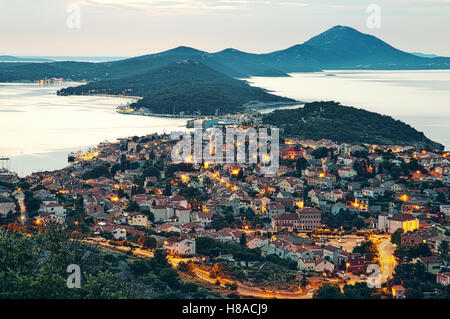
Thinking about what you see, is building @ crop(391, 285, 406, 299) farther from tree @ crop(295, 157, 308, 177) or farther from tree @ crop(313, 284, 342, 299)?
tree @ crop(295, 157, 308, 177)

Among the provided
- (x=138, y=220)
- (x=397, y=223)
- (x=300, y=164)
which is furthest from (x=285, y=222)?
(x=300, y=164)

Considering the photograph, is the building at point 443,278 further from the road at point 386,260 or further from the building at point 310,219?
the building at point 310,219

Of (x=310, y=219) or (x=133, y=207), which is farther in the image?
(x=133, y=207)

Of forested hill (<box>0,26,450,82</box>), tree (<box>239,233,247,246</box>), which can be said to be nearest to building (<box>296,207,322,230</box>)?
tree (<box>239,233,247,246</box>)

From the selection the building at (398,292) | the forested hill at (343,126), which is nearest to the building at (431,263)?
the building at (398,292)

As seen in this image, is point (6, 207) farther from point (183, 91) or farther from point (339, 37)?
point (339, 37)

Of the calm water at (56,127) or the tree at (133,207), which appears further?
the calm water at (56,127)
